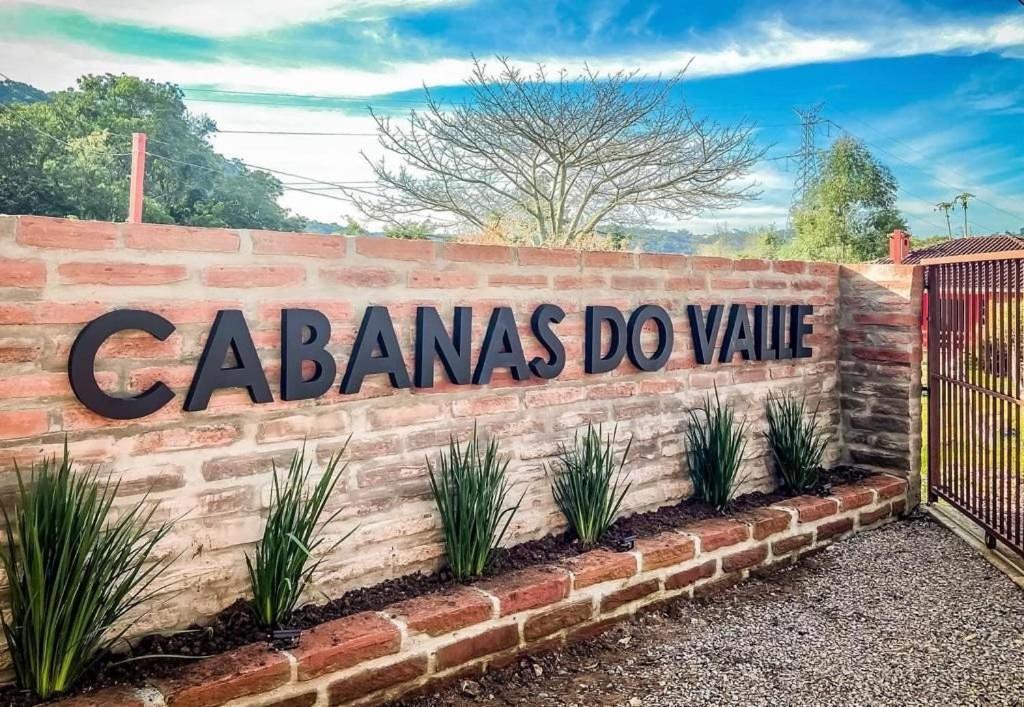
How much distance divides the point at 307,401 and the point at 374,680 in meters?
0.94

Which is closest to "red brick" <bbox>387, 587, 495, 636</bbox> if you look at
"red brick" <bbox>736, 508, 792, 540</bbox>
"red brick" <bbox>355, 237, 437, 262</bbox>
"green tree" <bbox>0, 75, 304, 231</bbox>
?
"red brick" <bbox>355, 237, 437, 262</bbox>

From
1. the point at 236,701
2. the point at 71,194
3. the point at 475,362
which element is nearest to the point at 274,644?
the point at 236,701

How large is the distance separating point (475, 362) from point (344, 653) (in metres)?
1.23

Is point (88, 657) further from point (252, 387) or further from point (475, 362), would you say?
point (475, 362)

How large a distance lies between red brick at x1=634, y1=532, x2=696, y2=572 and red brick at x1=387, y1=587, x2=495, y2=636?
82 cm

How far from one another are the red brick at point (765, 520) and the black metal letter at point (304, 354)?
2.18m

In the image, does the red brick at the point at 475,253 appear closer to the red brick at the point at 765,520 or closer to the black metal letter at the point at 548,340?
the black metal letter at the point at 548,340

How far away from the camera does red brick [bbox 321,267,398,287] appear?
259 centimetres

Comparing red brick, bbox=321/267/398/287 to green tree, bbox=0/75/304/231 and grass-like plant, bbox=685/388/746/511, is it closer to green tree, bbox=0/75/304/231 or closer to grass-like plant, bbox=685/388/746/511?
grass-like plant, bbox=685/388/746/511

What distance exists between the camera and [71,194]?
21125mm

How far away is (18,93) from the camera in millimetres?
25031

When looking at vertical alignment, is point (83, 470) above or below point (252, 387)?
below

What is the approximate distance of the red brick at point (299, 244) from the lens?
2430 mm

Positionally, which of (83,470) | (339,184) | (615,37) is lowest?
(83,470)
